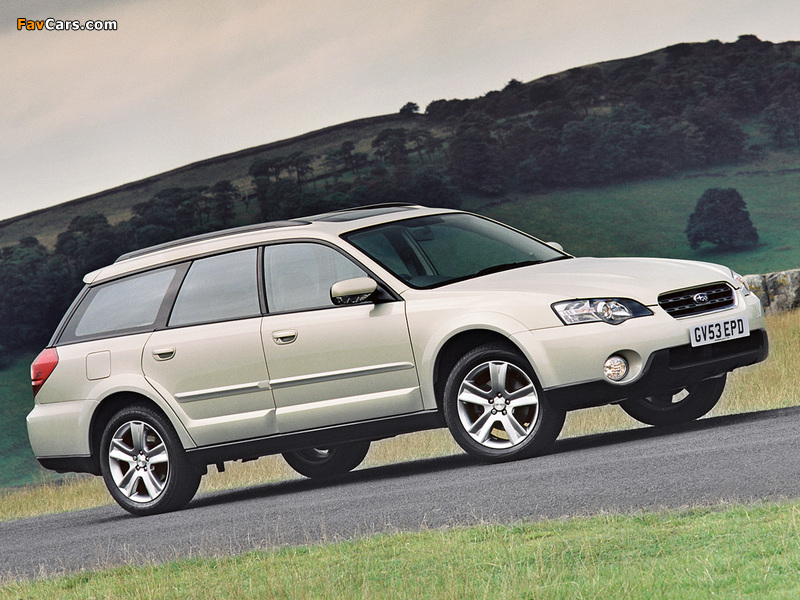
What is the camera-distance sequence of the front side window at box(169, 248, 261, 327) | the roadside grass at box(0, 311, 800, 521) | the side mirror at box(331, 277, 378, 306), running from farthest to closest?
1. the roadside grass at box(0, 311, 800, 521)
2. the front side window at box(169, 248, 261, 327)
3. the side mirror at box(331, 277, 378, 306)

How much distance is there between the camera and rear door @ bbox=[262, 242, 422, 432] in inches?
331

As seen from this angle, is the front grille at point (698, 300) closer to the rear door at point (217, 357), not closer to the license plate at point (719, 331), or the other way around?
the license plate at point (719, 331)

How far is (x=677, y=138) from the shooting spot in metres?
100

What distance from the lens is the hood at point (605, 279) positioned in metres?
7.97

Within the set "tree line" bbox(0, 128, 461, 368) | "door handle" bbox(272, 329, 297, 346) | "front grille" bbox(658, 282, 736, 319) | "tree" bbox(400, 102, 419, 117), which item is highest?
"tree" bbox(400, 102, 419, 117)

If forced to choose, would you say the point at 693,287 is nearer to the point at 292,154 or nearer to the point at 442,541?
the point at 442,541

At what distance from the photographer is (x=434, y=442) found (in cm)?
1602

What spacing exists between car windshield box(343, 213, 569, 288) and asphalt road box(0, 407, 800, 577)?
57.3 inches

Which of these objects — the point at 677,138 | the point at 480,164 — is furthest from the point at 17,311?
the point at 677,138

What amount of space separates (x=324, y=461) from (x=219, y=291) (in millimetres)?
2366

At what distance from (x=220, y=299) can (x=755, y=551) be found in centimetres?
510

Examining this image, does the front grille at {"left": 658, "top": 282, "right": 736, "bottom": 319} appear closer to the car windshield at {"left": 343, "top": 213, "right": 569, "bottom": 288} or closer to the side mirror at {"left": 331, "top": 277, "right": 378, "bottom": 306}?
the car windshield at {"left": 343, "top": 213, "right": 569, "bottom": 288}

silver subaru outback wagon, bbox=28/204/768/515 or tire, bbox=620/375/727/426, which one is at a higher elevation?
silver subaru outback wagon, bbox=28/204/768/515

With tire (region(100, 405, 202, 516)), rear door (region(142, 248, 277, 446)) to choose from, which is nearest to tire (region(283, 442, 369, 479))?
tire (region(100, 405, 202, 516))
